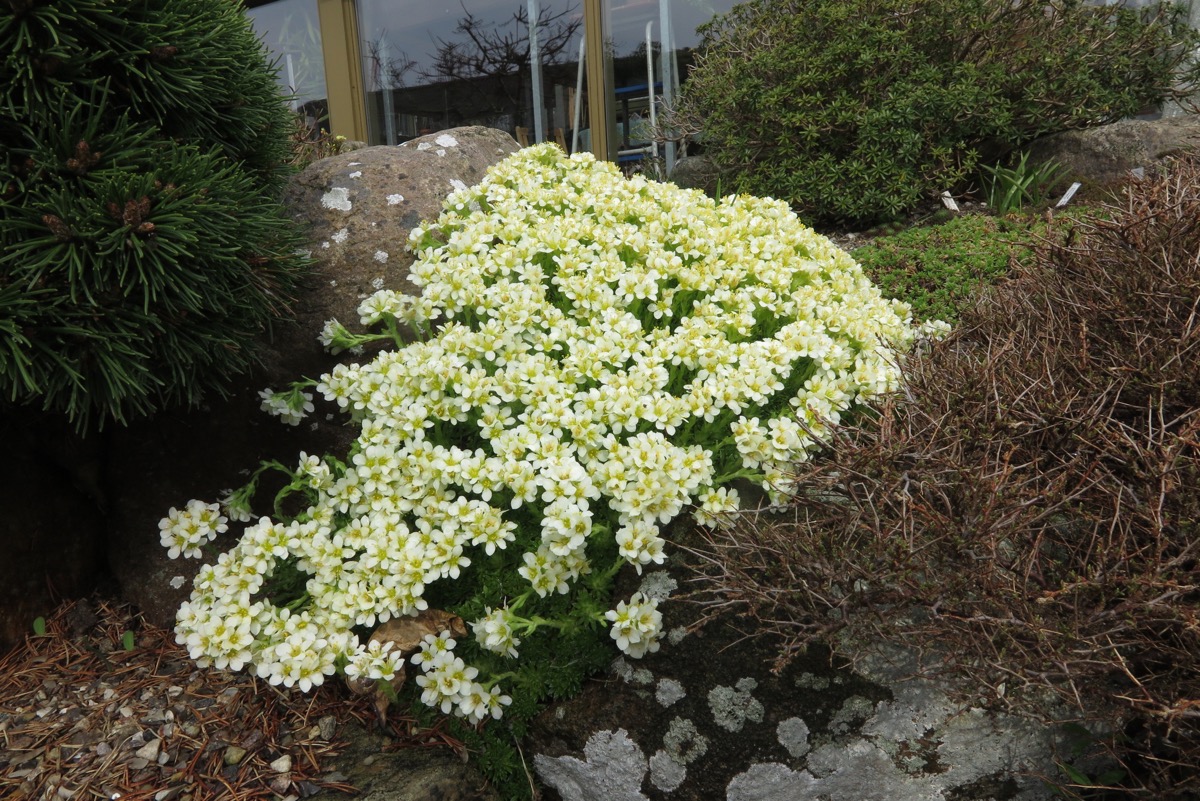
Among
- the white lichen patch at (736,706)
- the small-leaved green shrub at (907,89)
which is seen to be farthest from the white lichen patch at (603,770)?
the small-leaved green shrub at (907,89)

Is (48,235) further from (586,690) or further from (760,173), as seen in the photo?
(760,173)

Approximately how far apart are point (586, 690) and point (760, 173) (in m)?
4.48

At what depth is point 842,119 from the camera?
539 centimetres

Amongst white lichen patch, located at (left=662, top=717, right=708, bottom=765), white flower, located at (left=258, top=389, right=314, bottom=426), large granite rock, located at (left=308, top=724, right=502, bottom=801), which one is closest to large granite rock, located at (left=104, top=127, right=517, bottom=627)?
white flower, located at (left=258, top=389, right=314, bottom=426)

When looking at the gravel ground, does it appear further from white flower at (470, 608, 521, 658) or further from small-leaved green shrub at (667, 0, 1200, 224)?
small-leaved green shrub at (667, 0, 1200, 224)

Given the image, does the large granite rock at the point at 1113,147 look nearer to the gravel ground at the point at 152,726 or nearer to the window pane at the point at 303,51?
the gravel ground at the point at 152,726

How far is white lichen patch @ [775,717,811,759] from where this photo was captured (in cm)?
200

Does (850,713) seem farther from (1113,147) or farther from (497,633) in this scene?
(1113,147)

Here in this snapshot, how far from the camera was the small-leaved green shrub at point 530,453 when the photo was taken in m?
2.03

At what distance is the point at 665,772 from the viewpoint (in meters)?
2.09

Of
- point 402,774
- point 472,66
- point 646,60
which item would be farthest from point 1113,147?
point 472,66

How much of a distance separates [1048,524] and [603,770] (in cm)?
131

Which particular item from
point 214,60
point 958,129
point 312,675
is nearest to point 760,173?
point 958,129

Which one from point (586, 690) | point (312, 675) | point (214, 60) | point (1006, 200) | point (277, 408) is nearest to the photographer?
point (312, 675)
